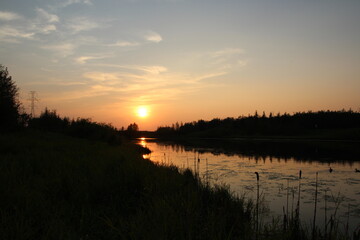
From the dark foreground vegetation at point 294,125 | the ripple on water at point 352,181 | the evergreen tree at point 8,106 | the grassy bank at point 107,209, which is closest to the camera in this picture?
the grassy bank at point 107,209

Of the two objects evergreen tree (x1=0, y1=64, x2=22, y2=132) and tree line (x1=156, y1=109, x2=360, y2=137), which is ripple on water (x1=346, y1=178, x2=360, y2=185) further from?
tree line (x1=156, y1=109, x2=360, y2=137)

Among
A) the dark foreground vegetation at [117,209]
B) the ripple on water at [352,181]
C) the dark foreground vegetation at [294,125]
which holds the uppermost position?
the dark foreground vegetation at [294,125]

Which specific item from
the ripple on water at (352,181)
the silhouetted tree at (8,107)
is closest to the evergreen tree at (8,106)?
the silhouetted tree at (8,107)

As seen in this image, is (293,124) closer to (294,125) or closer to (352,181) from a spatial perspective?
(294,125)

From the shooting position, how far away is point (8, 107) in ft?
94.0

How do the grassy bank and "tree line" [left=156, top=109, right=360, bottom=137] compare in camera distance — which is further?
"tree line" [left=156, top=109, right=360, bottom=137]

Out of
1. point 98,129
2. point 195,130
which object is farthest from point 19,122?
point 195,130

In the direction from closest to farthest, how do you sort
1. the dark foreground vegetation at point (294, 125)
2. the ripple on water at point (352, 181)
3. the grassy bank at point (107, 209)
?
the grassy bank at point (107, 209) → the ripple on water at point (352, 181) → the dark foreground vegetation at point (294, 125)

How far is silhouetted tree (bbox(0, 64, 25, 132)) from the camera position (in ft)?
92.8

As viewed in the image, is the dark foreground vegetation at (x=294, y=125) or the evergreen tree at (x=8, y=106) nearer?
the evergreen tree at (x=8, y=106)

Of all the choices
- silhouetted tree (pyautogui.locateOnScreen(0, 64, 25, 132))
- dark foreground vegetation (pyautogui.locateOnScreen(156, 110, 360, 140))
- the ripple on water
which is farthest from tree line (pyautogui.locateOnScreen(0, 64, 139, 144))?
dark foreground vegetation (pyautogui.locateOnScreen(156, 110, 360, 140))

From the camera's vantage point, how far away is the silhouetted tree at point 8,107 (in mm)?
28297

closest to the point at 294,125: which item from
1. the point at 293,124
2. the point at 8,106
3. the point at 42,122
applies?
the point at 293,124

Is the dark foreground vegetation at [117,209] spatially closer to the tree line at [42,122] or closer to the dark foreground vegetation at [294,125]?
the tree line at [42,122]
